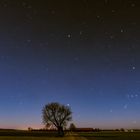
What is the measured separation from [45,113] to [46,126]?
4.39 metres

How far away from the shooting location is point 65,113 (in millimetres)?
101562

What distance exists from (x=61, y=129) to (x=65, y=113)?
5.58 m

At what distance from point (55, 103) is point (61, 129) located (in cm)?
980

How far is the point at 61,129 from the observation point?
9875cm

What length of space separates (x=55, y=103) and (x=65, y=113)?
5.39 m

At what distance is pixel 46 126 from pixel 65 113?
738 centimetres

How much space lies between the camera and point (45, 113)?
102688 mm

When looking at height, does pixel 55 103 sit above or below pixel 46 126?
above

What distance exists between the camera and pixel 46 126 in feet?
331

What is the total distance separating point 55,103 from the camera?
10456 cm

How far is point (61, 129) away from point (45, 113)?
8.03 m

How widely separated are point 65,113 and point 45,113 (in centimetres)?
668

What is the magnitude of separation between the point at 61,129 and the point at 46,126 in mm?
5310

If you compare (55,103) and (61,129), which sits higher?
(55,103)
